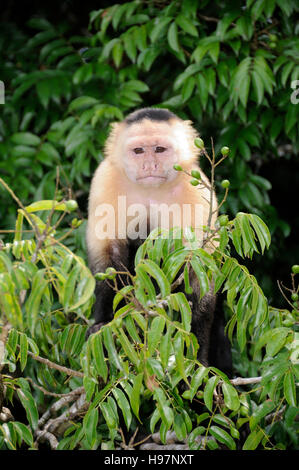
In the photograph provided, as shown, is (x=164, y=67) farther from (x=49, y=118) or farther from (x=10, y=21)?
(x=10, y=21)

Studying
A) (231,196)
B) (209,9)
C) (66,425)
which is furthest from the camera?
(209,9)

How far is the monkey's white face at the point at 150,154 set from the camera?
261cm

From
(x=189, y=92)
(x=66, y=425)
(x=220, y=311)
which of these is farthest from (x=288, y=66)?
(x=66, y=425)

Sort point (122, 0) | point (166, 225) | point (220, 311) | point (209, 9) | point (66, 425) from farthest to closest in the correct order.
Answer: point (122, 0), point (209, 9), point (220, 311), point (166, 225), point (66, 425)

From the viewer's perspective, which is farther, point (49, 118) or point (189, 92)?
point (49, 118)

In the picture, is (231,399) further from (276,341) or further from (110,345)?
(110,345)

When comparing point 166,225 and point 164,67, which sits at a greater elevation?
point 164,67

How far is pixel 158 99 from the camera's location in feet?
13.6

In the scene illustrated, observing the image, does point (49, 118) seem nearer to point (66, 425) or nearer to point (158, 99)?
point (158, 99)

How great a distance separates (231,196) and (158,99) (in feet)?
3.49

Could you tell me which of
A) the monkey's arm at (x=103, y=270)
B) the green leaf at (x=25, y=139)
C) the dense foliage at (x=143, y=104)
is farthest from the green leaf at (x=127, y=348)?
the green leaf at (x=25, y=139)

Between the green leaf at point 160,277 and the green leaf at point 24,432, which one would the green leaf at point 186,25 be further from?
the green leaf at point 24,432

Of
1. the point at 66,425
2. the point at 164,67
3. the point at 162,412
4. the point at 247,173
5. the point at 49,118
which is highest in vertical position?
the point at 164,67

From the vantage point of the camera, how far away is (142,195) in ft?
9.08
